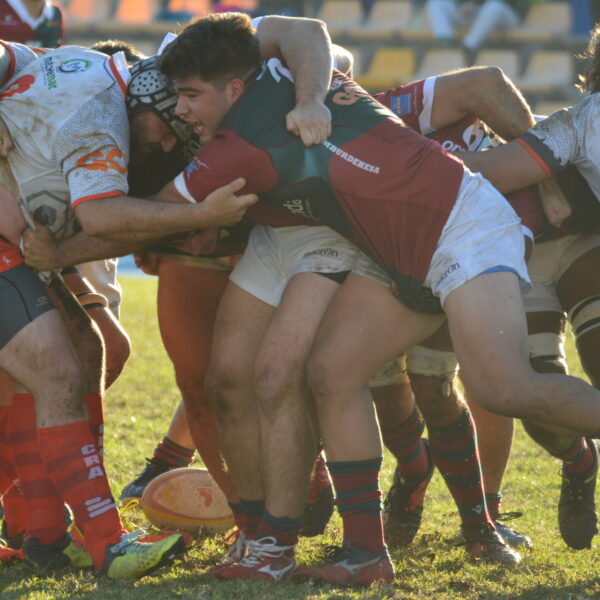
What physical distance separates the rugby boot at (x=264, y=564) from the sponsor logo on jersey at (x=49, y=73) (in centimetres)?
190

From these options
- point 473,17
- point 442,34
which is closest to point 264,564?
point 442,34

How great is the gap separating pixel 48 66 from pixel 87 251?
29.4 inches

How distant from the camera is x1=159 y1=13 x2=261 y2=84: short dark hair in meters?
4.15

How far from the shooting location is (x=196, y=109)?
419cm

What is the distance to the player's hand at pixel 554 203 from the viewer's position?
4.64 metres

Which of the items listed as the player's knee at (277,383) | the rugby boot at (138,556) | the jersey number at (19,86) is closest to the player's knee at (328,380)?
the player's knee at (277,383)

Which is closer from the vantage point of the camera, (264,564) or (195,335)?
(264,564)

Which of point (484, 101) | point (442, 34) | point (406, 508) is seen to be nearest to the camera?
point (484, 101)

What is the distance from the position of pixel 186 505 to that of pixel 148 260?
3.61 ft

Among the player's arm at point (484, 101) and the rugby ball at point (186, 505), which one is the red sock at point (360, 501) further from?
the player's arm at point (484, 101)

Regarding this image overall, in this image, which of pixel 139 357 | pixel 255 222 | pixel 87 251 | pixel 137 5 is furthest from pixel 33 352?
pixel 137 5

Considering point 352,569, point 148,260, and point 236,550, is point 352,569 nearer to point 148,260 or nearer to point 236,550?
point 236,550

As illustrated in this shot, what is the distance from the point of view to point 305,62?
432 centimetres

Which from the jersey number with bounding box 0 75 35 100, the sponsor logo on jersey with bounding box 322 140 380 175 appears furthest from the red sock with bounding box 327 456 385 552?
the jersey number with bounding box 0 75 35 100
